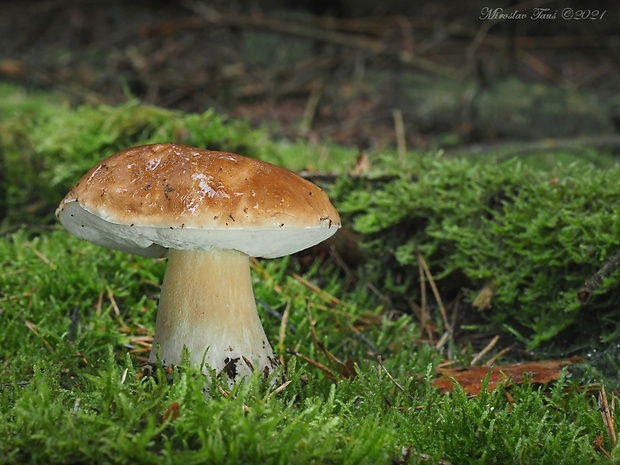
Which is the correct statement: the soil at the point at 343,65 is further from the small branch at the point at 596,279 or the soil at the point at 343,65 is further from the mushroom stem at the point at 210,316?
the mushroom stem at the point at 210,316

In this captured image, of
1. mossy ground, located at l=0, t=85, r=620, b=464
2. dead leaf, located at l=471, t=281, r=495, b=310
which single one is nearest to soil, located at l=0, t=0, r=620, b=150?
mossy ground, located at l=0, t=85, r=620, b=464

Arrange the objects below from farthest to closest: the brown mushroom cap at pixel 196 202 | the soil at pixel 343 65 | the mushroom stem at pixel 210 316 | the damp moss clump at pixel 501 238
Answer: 1. the soil at pixel 343 65
2. the damp moss clump at pixel 501 238
3. the mushroom stem at pixel 210 316
4. the brown mushroom cap at pixel 196 202

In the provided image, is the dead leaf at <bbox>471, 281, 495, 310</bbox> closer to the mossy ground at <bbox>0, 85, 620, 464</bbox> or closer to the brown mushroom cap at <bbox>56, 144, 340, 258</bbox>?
the mossy ground at <bbox>0, 85, 620, 464</bbox>

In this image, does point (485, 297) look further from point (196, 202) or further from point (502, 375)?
point (196, 202)

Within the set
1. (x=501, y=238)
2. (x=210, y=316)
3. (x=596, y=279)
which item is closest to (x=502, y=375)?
(x=596, y=279)

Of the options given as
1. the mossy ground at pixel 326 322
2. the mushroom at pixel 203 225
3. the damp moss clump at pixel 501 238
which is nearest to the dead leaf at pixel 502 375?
the mossy ground at pixel 326 322

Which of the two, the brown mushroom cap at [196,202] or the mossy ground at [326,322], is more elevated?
the brown mushroom cap at [196,202]

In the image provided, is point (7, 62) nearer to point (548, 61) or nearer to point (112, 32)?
point (112, 32)
